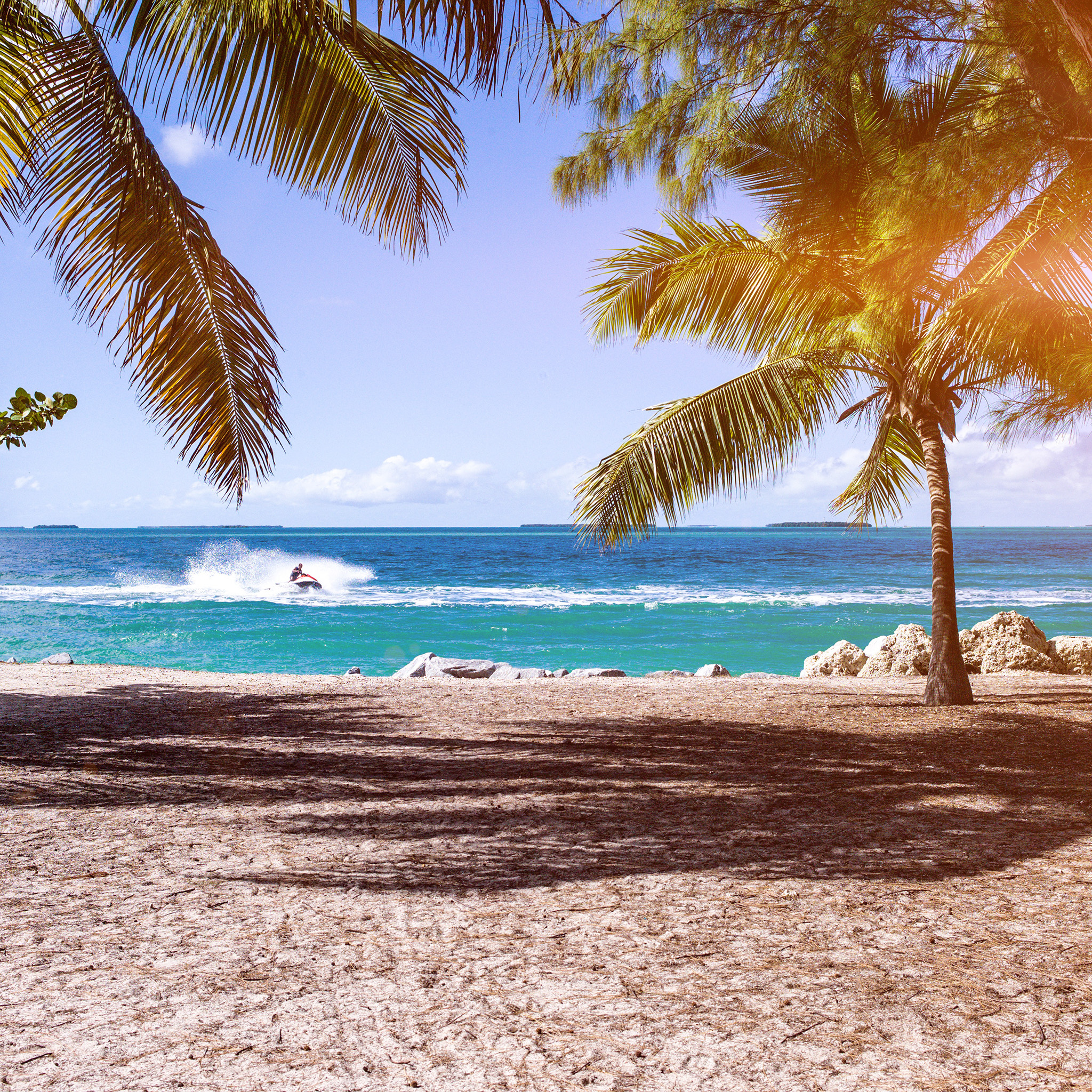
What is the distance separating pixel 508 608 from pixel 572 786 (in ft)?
67.6

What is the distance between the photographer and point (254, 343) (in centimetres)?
530

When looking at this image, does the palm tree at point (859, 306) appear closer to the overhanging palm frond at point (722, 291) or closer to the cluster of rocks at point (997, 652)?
the overhanging palm frond at point (722, 291)

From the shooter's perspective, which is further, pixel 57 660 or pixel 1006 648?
pixel 57 660

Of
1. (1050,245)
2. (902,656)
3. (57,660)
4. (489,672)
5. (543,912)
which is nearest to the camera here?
(543,912)

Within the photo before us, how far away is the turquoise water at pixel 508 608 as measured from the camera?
17.0 meters

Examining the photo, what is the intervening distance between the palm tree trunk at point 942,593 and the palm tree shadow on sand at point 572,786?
44cm

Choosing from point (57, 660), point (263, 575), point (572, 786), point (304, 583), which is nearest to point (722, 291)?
point (572, 786)

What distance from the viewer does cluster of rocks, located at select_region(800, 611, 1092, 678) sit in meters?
10.5

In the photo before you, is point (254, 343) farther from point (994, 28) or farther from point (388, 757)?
point (994, 28)

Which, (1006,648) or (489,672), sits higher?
(1006,648)

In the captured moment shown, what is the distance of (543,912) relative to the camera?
304 cm

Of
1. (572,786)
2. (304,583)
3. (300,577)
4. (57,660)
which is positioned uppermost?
(300,577)

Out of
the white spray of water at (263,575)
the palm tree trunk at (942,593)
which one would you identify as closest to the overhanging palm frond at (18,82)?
the palm tree trunk at (942,593)

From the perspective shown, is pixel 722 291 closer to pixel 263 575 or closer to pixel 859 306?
pixel 859 306
